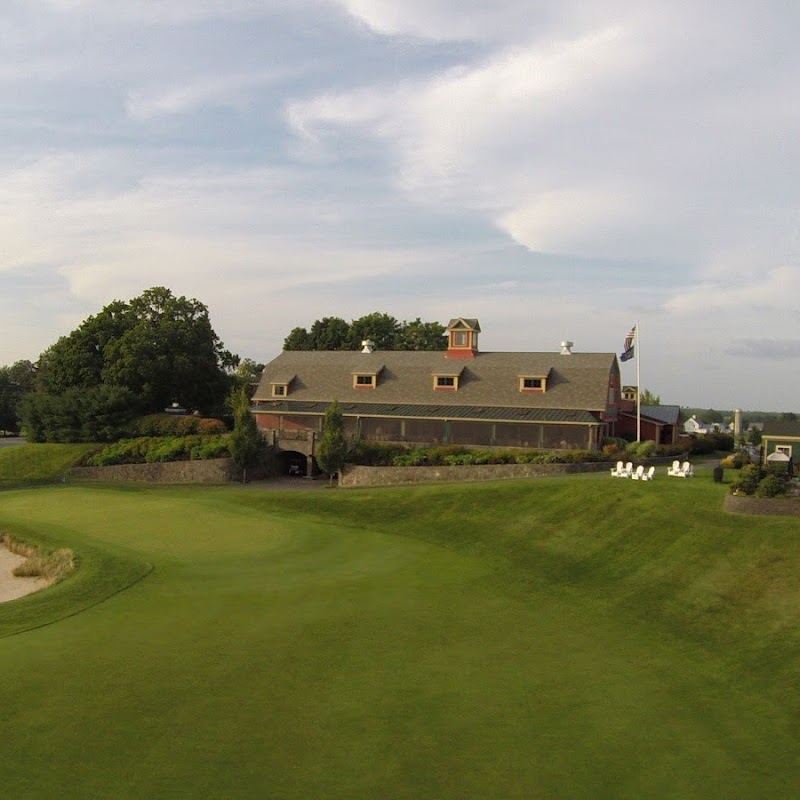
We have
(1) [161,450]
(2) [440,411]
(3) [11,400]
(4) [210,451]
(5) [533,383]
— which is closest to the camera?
(4) [210,451]

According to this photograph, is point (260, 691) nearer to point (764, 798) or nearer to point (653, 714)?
point (653, 714)

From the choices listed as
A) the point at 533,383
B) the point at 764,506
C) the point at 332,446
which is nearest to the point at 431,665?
the point at 764,506

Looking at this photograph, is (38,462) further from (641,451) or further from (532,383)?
(641,451)

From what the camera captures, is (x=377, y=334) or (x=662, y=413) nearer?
(x=662, y=413)

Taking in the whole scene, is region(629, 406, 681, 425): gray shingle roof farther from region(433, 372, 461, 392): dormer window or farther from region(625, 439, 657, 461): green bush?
region(433, 372, 461, 392): dormer window

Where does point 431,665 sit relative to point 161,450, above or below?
below

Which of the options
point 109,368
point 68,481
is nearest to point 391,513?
point 68,481
